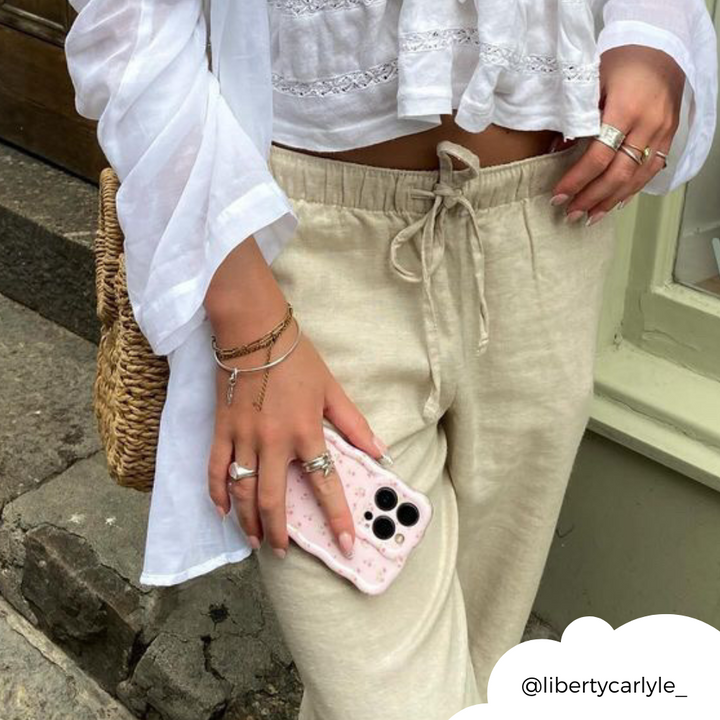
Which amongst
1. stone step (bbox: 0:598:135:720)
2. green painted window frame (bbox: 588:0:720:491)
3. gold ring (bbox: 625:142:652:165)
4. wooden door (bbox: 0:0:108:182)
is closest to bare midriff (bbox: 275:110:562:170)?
gold ring (bbox: 625:142:652:165)

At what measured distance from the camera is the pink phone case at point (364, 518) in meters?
1.12

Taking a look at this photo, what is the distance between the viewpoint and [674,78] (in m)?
1.23

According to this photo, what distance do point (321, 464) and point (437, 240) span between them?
26 centimetres

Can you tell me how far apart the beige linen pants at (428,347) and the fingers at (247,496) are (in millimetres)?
37

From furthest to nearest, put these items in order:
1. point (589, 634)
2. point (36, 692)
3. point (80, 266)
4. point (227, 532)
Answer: point (80, 266)
point (36, 692)
point (227, 532)
point (589, 634)

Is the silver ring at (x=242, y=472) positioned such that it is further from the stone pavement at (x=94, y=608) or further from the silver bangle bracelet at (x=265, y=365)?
the stone pavement at (x=94, y=608)

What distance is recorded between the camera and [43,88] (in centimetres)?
291

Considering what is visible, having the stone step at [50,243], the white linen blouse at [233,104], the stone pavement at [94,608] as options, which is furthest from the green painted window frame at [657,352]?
the stone step at [50,243]

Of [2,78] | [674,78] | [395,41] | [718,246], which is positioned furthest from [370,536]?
[2,78]

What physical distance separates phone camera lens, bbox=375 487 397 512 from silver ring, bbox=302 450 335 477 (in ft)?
0.21

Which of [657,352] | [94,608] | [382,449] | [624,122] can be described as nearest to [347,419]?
[382,449]

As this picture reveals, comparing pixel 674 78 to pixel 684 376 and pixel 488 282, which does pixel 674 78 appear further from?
pixel 684 376

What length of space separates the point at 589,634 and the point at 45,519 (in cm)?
141

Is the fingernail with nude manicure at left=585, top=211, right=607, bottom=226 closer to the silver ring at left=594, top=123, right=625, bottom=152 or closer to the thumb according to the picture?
the silver ring at left=594, top=123, right=625, bottom=152
